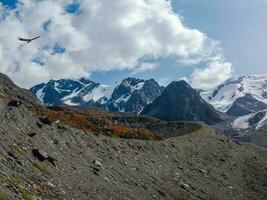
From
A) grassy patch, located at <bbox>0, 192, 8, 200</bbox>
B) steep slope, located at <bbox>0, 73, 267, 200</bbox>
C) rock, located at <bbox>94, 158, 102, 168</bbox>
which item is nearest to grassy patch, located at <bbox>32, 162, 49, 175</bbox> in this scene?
steep slope, located at <bbox>0, 73, 267, 200</bbox>

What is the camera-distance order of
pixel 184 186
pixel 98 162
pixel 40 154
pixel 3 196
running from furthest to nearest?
pixel 184 186 < pixel 98 162 < pixel 40 154 < pixel 3 196

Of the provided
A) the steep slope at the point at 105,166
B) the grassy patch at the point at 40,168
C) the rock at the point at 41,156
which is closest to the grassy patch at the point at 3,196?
the steep slope at the point at 105,166

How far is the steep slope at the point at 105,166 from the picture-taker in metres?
39.3

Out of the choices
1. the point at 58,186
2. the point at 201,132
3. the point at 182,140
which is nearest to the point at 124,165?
the point at 58,186

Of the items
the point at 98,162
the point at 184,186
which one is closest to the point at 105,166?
the point at 98,162

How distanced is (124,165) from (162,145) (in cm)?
2330

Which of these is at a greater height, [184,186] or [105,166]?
[184,186]

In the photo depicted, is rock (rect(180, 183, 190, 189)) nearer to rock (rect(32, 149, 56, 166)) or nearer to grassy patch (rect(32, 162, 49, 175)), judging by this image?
rock (rect(32, 149, 56, 166))

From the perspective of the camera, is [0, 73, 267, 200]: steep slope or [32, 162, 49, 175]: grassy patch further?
[32, 162, 49, 175]: grassy patch

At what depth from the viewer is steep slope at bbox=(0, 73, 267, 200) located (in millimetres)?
39344

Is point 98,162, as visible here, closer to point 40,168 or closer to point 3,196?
point 40,168

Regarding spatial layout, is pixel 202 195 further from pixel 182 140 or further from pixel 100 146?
pixel 182 140

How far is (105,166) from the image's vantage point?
56750 mm

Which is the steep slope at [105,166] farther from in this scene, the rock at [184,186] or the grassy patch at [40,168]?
the rock at [184,186]
